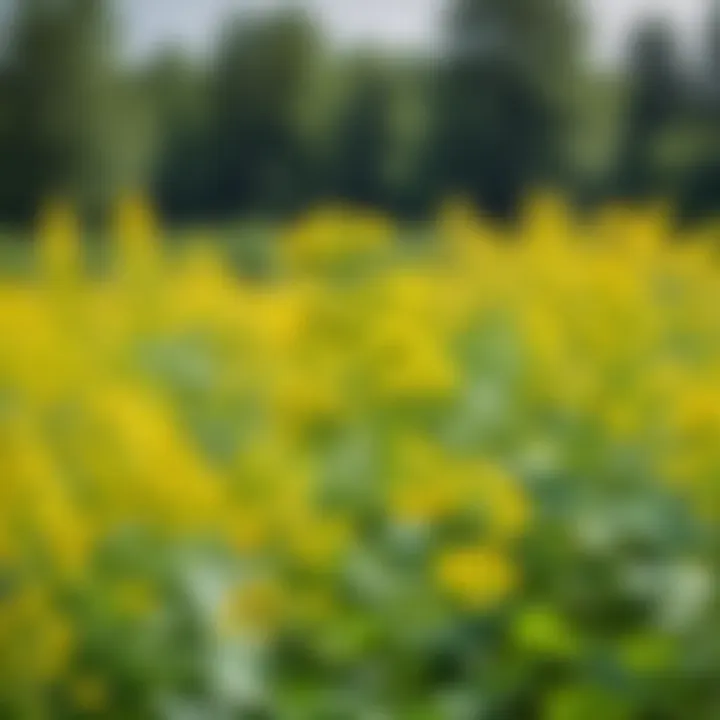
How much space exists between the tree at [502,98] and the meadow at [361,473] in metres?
0.04

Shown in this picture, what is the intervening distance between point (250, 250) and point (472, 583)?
0.88 feet

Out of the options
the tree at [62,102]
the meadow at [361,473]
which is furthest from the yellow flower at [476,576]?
the tree at [62,102]

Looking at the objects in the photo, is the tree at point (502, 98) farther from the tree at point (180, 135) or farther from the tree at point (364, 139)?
the tree at point (180, 135)

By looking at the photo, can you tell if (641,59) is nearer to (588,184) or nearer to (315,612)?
(588,184)

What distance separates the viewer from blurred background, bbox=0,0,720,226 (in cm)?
134

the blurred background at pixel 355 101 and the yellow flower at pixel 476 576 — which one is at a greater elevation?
the blurred background at pixel 355 101

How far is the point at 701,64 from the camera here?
1.35m

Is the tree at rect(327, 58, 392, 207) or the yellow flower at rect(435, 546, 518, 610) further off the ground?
the tree at rect(327, 58, 392, 207)

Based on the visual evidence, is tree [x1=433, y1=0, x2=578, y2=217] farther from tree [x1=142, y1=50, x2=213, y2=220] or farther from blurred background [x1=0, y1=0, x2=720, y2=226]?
tree [x1=142, y1=50, x2=213, y2=220]

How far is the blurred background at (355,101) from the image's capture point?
1336 mm

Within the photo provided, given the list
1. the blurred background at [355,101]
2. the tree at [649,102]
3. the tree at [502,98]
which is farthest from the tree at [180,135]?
the tree at [649,102]

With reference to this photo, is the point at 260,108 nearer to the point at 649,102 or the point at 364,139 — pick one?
the point at 364,139

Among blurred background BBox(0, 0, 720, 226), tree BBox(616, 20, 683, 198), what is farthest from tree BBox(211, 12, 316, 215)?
tree BBox(616, 20, 683, 198)

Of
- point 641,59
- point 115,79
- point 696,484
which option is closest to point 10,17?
point 115,79
